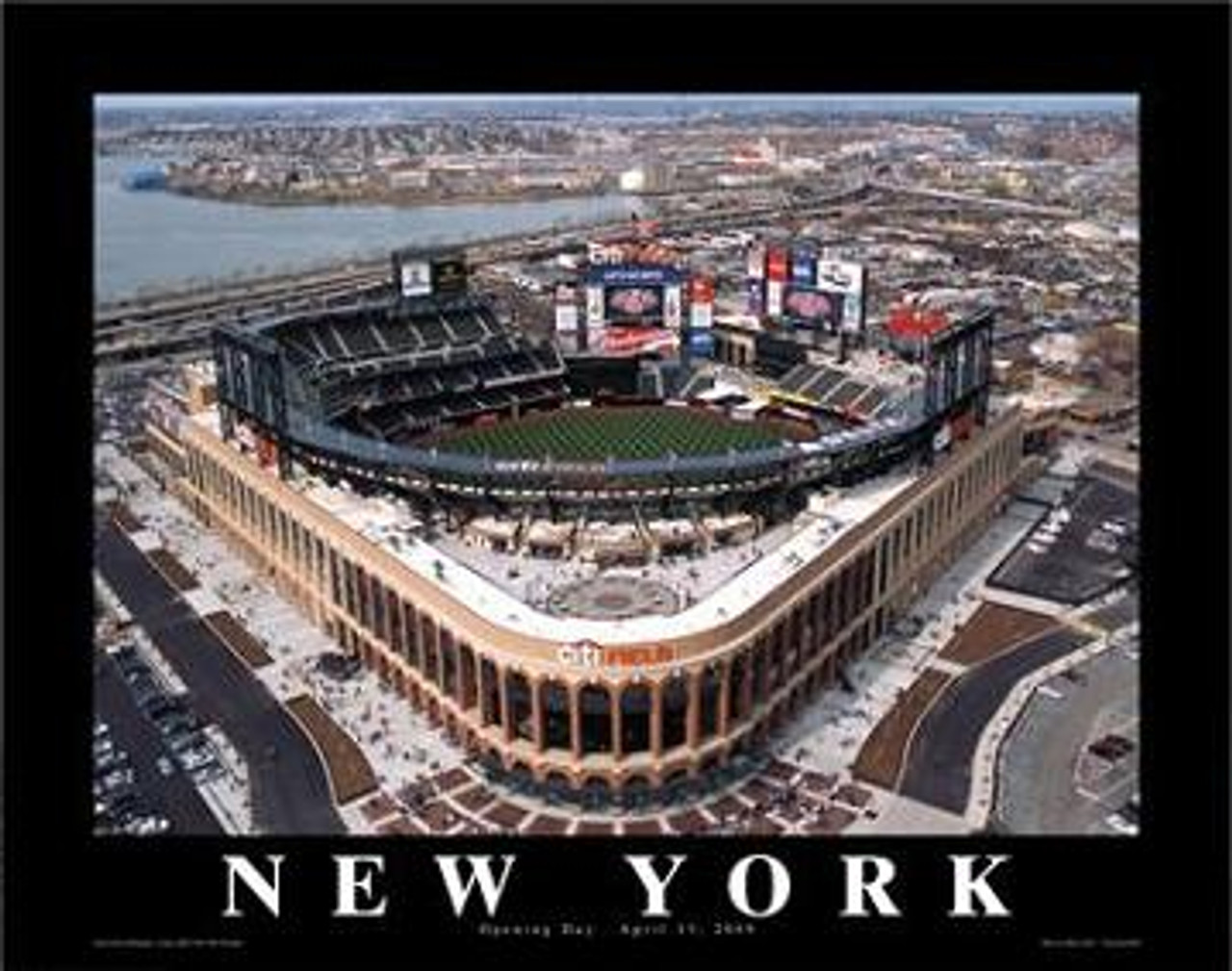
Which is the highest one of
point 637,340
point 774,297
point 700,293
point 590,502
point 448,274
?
point 448,274

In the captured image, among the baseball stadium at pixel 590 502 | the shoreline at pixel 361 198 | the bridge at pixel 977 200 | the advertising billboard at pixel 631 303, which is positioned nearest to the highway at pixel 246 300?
the shoreline at pixel 361 198

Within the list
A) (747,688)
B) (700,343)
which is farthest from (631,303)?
(747,688)

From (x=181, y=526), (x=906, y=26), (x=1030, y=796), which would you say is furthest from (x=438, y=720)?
(x=906, y=26)

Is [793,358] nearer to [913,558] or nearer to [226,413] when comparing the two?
[913,558]

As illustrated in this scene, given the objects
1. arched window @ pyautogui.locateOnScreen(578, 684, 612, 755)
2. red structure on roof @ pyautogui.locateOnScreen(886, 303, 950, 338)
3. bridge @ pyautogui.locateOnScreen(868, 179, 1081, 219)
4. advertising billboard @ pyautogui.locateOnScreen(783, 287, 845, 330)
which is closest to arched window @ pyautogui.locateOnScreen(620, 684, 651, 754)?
arched window @ pyautogui.locateOnScreen(578, 684, 612, 755)

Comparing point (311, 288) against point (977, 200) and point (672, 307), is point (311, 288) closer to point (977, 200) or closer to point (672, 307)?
point (672, 307)

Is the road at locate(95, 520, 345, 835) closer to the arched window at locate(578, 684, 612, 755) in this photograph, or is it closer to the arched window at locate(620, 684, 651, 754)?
the arched window at locate(578, 684, 612, 755)
